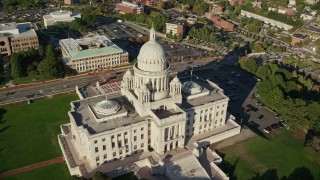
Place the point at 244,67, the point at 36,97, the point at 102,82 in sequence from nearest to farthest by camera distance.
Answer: the point at 36,97
the point at 102,82
the point at 244,67

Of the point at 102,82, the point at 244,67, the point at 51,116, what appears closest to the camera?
the point at 51,116

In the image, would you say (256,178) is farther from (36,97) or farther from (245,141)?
(36,97)

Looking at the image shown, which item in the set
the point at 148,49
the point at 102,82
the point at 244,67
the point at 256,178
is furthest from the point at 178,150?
the point at 244,67

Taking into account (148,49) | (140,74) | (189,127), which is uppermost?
(148,49)

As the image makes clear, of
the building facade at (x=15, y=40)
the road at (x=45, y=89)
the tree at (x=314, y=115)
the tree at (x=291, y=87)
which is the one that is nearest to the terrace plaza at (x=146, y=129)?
the tree at (x=314, y=115)

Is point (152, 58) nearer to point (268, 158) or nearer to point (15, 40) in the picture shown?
point (268, 158)

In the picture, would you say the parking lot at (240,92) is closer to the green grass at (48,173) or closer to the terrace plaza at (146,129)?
the terrace plaza at (146,129)
